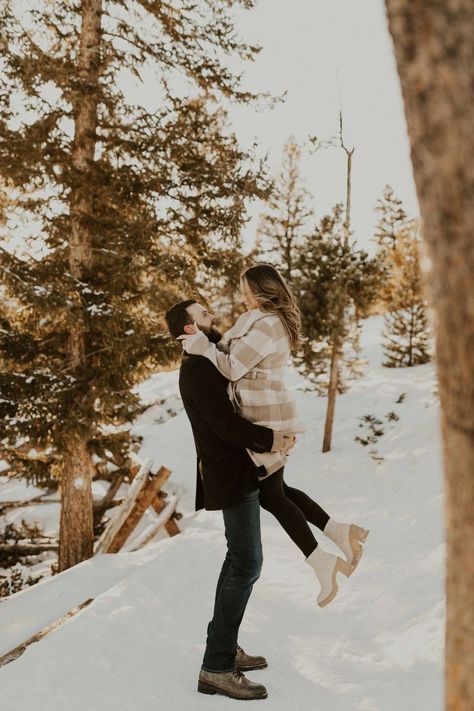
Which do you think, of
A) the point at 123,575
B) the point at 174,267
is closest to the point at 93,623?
the point at 123,575

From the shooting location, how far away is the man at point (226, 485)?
3.16 metres

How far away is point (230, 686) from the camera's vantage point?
338 cm

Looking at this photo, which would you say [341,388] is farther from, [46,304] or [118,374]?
[46,304]

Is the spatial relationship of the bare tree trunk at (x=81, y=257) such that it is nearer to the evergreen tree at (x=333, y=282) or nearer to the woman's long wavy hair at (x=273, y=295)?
the woman's long wavy hair at (x=273, y=295)

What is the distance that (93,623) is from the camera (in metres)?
4.36

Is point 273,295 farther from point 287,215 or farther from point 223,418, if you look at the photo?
point 287,215

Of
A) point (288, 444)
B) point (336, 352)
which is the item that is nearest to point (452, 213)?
point (288, 444)

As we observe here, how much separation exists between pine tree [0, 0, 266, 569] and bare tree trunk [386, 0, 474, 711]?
6.56 metres

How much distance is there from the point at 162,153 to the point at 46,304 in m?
2.98

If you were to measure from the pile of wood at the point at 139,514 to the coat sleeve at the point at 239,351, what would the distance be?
636cm

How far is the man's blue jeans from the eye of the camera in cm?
325

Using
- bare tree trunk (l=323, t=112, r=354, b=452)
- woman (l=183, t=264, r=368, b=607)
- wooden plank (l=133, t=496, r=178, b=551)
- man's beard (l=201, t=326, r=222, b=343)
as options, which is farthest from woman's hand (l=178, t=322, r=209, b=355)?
bare tree trunk (l=323, t=112, r=354, b=452)

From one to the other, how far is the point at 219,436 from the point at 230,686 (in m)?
1.54

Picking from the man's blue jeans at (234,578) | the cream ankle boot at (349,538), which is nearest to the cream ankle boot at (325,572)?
the cream ankle boot at (349,538)
